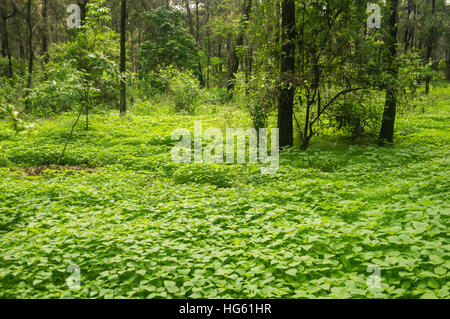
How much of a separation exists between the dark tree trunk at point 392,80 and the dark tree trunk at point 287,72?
8.04 feet

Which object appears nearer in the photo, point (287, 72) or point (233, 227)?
point (233, 227)

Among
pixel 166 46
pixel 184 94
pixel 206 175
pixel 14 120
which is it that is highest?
pixel 166 46

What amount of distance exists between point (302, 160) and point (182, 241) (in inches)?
183

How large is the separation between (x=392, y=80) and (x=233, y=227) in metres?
6.04

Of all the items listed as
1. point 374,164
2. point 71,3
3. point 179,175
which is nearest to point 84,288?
point 179,175

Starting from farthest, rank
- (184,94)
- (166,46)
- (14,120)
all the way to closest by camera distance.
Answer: (166,46)
(184,94)
(14,120)

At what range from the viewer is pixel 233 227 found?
482cm

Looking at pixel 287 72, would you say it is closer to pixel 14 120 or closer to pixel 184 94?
pixel 14 120

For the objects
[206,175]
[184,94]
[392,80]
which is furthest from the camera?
[184,94]

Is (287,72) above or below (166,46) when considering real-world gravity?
below

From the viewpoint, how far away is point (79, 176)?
7609 mm

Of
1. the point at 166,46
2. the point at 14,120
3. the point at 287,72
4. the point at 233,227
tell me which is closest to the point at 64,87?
the point at 14,120

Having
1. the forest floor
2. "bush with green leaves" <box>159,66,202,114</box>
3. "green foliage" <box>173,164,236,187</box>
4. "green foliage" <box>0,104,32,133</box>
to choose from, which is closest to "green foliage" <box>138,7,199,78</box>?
"bush with green leaves" <box>159,66,202,114</box>

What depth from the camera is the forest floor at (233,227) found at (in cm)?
344
